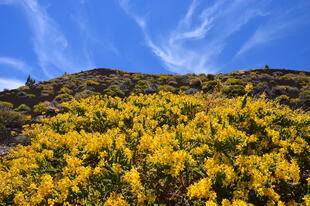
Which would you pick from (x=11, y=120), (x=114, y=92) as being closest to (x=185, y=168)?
(x=11, y=120)

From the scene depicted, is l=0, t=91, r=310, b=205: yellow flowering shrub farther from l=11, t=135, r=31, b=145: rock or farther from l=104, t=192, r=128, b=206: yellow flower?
l=11, t=135, r=31, b=145: rock

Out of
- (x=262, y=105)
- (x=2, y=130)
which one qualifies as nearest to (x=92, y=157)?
(x=262, y=105)

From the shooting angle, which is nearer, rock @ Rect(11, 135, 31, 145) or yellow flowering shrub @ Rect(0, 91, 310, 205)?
yellow flowering shrub @ Rect(0, 91, 310, 205)

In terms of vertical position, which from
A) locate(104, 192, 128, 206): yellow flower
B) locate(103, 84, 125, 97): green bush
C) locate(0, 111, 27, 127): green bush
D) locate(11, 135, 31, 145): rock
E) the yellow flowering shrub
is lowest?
locate(104, 192, 128, 206): yellow flower

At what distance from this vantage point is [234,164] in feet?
9.78

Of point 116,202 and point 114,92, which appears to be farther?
point 114,92

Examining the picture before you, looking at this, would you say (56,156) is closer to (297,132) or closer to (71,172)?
(71,172)

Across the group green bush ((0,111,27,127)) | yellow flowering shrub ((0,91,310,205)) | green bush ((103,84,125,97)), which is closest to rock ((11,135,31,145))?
green bush ((0,111,27,127))

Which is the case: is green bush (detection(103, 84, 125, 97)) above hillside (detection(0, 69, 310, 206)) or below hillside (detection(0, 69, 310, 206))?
above

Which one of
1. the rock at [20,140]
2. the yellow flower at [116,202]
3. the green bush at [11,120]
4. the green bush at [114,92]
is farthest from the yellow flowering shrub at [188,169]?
the green bush at [114,92]

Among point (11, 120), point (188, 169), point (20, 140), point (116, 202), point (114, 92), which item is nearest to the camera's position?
point (116, 202)

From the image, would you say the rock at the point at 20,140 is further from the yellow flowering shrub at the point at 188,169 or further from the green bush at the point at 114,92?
the green bush at the point at 114,92

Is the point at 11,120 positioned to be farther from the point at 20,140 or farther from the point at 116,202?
the point at 116,202

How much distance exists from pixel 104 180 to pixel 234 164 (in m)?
2.61
